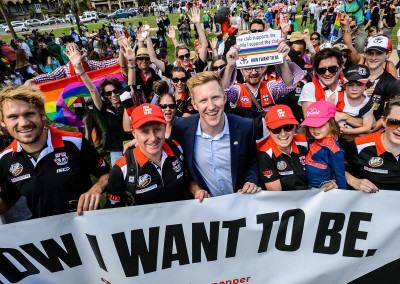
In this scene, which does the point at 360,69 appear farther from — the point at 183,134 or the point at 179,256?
the point at 179,256

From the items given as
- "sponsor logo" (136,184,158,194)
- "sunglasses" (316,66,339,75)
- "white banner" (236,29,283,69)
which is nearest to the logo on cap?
"sponsor logo" (136,184,158,194)

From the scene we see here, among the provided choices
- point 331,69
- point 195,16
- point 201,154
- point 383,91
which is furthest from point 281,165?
point 195,16

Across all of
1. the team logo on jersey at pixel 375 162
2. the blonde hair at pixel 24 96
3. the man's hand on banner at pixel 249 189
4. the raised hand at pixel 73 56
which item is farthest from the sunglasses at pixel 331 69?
the blonde hair at pixel 24 96

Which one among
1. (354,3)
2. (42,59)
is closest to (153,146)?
(354,3)

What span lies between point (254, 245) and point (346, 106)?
2.05m

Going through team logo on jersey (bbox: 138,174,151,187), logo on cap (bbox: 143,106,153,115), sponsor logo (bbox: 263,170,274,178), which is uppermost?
logo on cap (bbox: 143,106,153,115)

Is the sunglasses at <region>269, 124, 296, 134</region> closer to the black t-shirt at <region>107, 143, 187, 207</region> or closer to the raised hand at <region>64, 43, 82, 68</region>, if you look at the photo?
the black t-shirt at <region>107, 143, 187, 207</region>

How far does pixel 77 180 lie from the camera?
2.85m

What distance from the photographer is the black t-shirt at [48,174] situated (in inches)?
104

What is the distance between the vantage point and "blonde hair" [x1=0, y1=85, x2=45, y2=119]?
258 cm

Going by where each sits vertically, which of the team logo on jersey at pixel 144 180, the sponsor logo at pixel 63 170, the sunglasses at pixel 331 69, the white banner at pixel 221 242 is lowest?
the white banner at pixel 221 242

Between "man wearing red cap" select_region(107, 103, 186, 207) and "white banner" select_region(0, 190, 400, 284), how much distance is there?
16 cm

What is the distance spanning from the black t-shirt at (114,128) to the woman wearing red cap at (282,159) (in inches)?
103

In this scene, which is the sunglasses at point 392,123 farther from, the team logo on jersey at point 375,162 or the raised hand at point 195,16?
the raised hand at point 195,16
